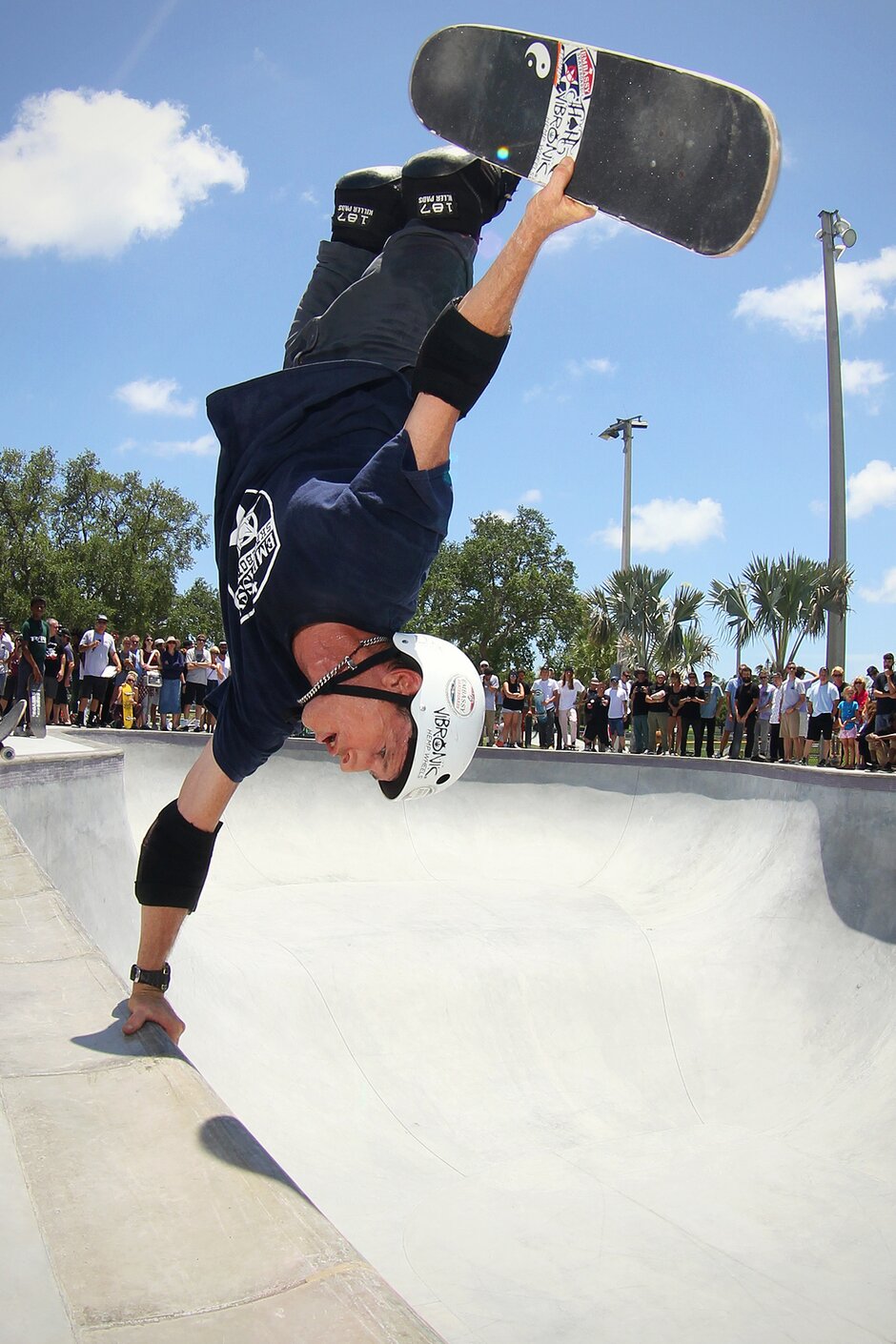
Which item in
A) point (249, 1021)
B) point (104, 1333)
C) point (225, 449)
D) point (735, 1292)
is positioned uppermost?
point (225, 449)

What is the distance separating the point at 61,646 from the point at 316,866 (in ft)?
25.8

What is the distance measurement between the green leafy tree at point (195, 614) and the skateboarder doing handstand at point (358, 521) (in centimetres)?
3857

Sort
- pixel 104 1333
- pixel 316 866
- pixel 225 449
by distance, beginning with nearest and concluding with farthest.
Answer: pixel 104 1333
pixel 225 449
pixel 316 866

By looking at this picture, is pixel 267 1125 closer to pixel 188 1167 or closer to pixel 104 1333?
pixel 188 1167

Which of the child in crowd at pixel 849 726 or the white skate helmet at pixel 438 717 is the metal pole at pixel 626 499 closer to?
the child in crowd at pixel 849 726

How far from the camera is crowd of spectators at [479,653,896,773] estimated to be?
42.9ft

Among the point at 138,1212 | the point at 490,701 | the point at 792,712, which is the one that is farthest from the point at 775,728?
the point at 138,1212

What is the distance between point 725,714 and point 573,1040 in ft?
34.4

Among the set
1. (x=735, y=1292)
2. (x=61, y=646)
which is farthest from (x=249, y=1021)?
(x=61, y=646)

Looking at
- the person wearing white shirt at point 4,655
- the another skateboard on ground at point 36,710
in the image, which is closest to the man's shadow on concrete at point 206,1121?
the another skateboard on ground at point 36,710

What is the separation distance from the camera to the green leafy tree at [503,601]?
140 feet

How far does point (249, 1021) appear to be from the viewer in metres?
6.55

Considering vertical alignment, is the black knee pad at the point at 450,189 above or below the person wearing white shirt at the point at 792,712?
above

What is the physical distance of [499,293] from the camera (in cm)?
220
